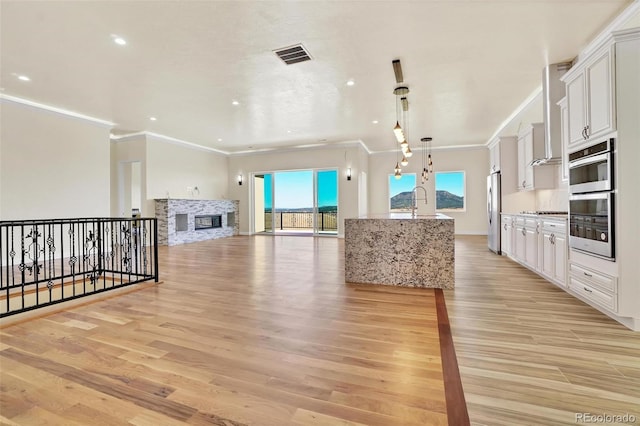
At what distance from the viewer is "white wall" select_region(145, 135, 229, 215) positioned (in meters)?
8.40

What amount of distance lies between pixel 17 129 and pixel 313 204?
23.6ft

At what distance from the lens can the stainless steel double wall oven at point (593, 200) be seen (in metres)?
2.70

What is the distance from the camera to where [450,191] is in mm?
10523

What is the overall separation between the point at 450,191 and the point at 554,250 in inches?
277

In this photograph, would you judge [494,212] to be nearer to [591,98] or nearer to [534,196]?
[534,196]

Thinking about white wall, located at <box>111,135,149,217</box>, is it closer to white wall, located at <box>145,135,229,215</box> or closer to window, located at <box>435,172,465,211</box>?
white wall, located at <box>145,135,229,215</box>

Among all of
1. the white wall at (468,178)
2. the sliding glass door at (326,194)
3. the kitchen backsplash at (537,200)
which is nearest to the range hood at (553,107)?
the kitchen backsplash at (537,200)

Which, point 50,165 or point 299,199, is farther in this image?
point 299,199

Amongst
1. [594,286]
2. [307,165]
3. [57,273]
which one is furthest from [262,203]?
[594,286]

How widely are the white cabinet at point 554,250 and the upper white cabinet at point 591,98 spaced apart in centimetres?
101

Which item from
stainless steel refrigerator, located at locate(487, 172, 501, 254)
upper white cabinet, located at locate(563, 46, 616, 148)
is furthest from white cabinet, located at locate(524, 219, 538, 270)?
stainless steel refrigerator, located at locate(487, 172, 501, 254)

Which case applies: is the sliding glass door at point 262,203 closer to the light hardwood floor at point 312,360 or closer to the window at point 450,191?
the window at point 450,191

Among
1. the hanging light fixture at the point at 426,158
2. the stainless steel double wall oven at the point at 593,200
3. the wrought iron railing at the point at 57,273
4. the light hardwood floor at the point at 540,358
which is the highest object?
the hanging light fixture at the point at 426,158

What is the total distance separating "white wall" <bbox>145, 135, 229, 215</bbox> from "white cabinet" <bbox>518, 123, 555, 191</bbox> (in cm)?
891
